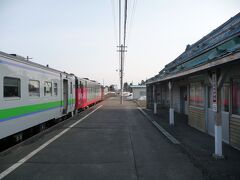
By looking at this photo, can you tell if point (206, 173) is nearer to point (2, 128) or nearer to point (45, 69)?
point (2, 128)

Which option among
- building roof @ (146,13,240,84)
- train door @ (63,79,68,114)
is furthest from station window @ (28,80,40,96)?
building roof @ (146,13,240,84)

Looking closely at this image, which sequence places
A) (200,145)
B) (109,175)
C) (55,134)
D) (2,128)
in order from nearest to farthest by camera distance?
(109,175) < (2,128) < (200,145) < (55,134)

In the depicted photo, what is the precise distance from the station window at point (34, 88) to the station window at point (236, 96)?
7.17 metres

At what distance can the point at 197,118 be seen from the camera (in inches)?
453

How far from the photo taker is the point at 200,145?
26.7ft

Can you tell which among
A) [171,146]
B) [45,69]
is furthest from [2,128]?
[171,146]

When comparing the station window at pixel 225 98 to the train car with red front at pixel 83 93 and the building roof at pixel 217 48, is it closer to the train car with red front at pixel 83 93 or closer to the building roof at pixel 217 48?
the building roof at pixel 217 48

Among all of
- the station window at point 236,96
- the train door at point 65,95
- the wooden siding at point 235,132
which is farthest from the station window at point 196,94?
the train door at point 65,95

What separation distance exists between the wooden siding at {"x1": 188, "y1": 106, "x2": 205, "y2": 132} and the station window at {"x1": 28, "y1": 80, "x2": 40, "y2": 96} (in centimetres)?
728

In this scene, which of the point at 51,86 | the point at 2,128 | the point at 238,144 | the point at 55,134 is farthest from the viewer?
the point at 51,86

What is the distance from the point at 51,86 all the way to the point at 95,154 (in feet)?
17.2

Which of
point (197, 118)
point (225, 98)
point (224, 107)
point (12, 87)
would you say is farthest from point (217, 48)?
point (12, 87)

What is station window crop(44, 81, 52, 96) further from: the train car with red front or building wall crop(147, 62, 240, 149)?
building wall crop(147, 62, 240, 149)

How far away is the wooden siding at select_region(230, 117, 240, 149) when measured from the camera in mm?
7605
